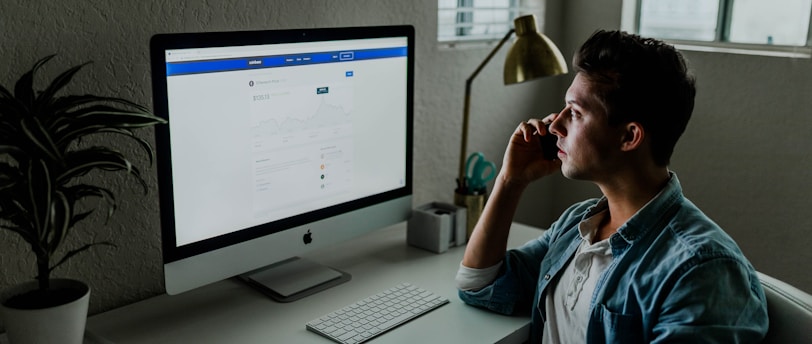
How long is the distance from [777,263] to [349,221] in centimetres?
133

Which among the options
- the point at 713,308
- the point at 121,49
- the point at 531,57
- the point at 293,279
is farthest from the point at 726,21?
the point at 121,49

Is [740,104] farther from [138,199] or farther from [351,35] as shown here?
[138,199]

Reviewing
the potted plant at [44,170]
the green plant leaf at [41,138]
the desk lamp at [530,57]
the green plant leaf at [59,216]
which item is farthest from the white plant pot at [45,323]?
the desk lamp at [530,57]

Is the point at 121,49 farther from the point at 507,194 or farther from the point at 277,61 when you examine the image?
the point at 507,194

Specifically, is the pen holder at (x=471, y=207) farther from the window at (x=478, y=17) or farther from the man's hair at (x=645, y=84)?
the man's hair at (x=645, y=84)

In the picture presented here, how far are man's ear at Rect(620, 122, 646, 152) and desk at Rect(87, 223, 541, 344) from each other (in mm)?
420

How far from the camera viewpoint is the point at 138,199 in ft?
5.44

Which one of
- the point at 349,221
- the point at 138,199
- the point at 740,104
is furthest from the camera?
the point at 740,104

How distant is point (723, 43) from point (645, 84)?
112cm

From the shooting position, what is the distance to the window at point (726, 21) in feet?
7.37

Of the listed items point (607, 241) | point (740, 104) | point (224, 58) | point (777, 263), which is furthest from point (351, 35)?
point (777, 263)

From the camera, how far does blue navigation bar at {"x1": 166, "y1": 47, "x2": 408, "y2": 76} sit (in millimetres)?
1455

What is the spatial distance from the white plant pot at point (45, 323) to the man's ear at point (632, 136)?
0.97 meters

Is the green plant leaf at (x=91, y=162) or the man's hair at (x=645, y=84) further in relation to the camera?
the man's hair at (x=645, y=84)
